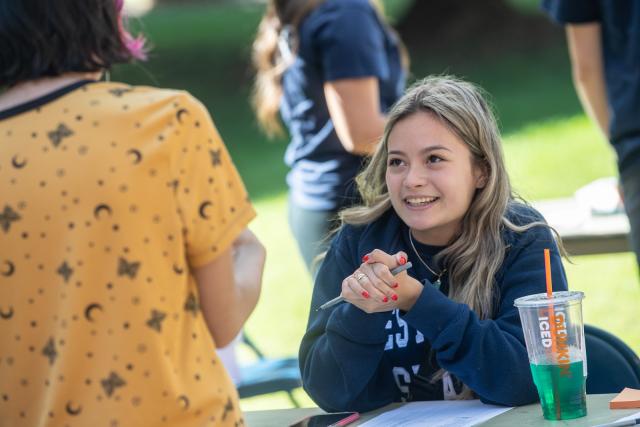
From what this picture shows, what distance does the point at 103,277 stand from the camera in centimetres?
172

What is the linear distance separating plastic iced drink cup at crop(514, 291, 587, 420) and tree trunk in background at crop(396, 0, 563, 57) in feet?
43.9

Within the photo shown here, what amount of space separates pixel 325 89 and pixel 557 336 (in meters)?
1.99

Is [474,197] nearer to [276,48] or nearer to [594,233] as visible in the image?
[276,48]

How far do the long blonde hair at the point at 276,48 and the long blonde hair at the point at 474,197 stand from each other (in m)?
1.29

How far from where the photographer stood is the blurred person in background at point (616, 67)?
133 inches

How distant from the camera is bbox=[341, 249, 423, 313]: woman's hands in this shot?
2.28 metres

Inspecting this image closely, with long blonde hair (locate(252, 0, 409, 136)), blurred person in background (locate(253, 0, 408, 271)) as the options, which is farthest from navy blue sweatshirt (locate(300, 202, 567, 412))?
long blonde hair (locate(252, 0, 409, 136))

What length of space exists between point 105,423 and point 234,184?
1.39ft

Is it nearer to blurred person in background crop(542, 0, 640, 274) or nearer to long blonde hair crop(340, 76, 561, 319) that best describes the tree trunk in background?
blurred person in background crop(542, 0, 640, 274)

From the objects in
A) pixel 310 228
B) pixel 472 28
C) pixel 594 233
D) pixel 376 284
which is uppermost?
pixel 472 28

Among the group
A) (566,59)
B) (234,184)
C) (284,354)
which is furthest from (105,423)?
(566,59)

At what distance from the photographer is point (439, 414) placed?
236 centimetres

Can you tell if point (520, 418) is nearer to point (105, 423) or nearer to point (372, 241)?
point (372, 241)

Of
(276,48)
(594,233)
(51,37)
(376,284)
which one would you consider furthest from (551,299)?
(594,233)
